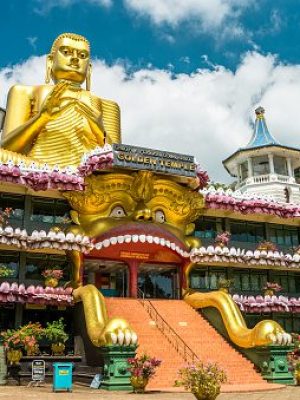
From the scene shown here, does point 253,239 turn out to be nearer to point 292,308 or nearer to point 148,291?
point 292,308

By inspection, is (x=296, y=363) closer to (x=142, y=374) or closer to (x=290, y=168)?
(x=142, y=374)

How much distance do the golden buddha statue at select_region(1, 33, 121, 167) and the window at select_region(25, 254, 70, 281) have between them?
5.99m

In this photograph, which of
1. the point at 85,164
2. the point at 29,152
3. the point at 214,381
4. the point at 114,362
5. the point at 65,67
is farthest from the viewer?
the point at 65,67

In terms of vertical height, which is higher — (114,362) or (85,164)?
(85,164)

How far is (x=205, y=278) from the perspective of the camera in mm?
30859

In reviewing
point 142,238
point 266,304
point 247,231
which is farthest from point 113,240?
point 247,231

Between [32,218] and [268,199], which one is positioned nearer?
[32,218]

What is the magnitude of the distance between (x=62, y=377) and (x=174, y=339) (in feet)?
20.7

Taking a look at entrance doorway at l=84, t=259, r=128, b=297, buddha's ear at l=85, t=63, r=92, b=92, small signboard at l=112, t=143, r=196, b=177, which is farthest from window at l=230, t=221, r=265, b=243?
buddha's ear at l=85, t=63, r=92, b=92

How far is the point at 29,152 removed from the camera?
31.8 metres

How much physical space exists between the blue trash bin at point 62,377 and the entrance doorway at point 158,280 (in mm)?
12640

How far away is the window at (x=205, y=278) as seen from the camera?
3052 cm

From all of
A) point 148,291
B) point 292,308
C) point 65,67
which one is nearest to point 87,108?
point 65,67

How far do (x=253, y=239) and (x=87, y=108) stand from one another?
13.2 metres
